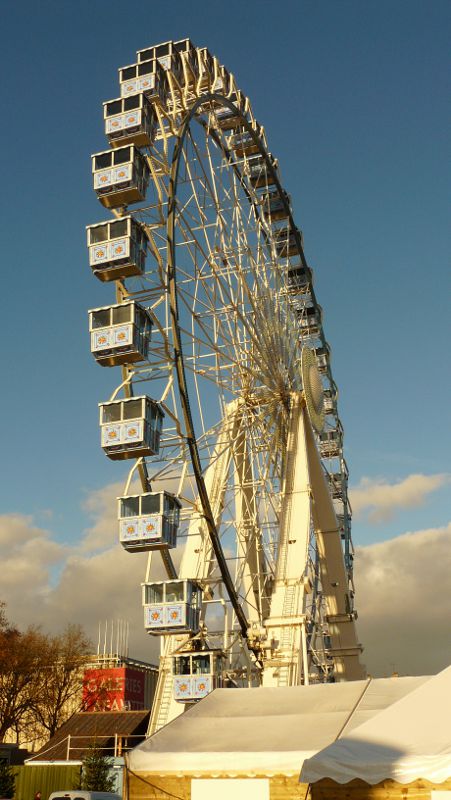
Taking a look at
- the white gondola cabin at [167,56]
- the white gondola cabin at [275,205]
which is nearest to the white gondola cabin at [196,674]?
the white gondola cabin at [167,56]

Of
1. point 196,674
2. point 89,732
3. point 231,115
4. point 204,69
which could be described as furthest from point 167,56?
point 89,732

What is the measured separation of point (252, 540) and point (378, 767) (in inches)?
780

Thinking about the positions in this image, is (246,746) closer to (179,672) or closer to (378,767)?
(378,767)

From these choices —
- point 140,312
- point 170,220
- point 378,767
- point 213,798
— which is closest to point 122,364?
point 140,312

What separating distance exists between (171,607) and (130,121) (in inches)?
531

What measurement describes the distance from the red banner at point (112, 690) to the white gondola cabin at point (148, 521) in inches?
1577

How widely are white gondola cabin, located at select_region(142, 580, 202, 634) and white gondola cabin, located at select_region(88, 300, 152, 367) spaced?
593 centimetres

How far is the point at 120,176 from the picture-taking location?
23.0 m

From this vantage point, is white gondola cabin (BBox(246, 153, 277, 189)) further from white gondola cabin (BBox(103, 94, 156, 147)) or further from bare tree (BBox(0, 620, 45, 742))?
bare tree (BBox(0, 620, 45, 742))

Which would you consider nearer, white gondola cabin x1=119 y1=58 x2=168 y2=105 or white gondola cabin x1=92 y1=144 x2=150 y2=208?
white gondola cabin x1=92 y1=144 x2=150 y2=208

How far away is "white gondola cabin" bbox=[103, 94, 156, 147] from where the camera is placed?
2383cm

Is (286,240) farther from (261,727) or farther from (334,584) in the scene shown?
(261,727)

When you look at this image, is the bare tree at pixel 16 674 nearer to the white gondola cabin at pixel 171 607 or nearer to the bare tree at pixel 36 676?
the bare tree at pixel 36 676

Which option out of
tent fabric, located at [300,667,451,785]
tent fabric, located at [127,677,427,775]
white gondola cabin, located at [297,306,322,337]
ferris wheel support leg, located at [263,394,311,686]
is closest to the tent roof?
ferris wheel support leg, located at [263,394,311,686]
